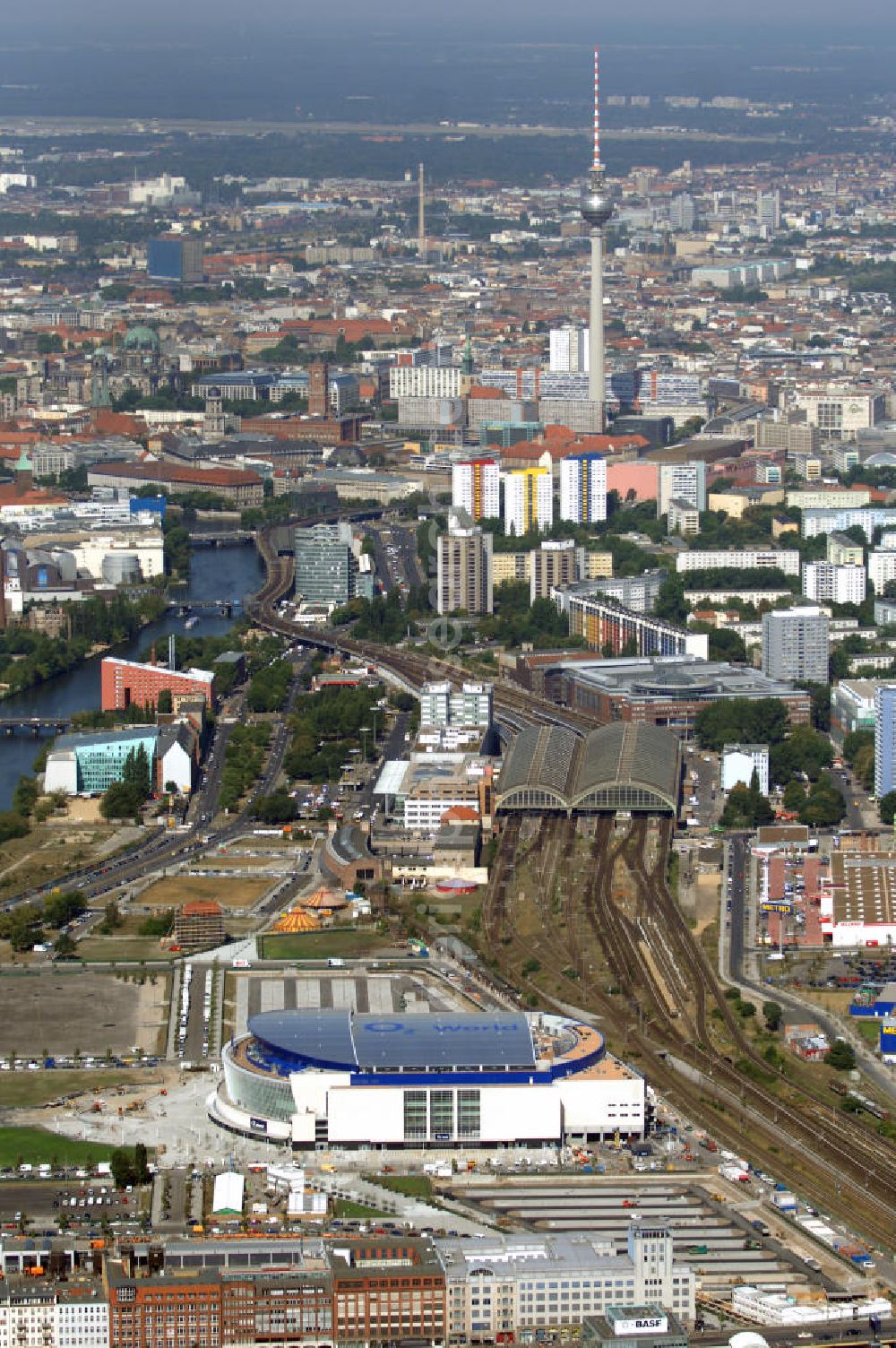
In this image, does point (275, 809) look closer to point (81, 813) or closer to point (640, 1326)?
point (81, 813)

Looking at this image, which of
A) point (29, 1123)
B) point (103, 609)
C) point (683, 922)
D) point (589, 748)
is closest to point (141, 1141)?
point (29, 1123)

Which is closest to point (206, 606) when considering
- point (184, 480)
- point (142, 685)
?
point (142, 685)

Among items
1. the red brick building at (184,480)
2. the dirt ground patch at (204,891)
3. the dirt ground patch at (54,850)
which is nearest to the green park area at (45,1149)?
the dirt ground patch at (204,891)

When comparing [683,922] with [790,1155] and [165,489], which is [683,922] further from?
[165,489]

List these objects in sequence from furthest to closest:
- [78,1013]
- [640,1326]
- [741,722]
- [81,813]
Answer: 1. [741,722]
2. [81,813]
3. [78,1013]
4. [640,1326]

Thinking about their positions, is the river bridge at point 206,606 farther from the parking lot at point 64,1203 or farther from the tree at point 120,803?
the parking lot at point 64,1203

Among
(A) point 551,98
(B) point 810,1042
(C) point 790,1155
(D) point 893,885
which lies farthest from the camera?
(A) point 551,98

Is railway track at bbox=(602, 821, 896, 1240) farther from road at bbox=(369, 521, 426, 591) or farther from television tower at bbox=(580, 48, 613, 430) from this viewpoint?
television tower at bbox=(580, 48, 613, 430)
